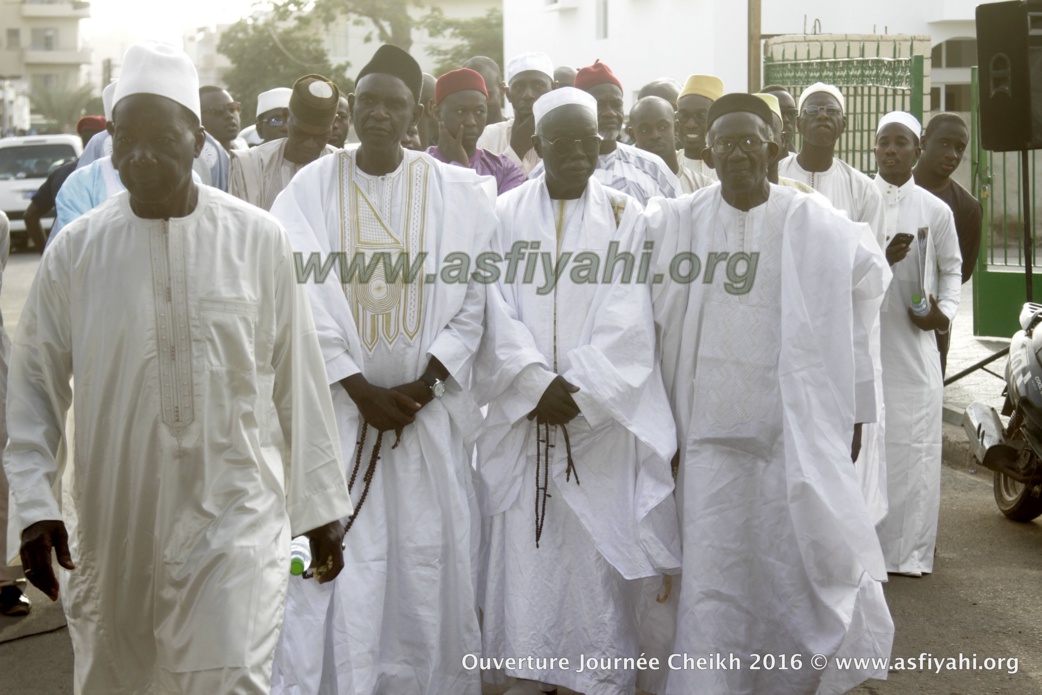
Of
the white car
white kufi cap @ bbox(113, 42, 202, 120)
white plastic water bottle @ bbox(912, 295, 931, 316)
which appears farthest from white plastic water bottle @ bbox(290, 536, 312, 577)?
the white car

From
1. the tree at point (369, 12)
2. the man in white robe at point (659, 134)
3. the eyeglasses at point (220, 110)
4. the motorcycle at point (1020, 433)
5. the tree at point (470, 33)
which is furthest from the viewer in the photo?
the tree at point (470, 33)

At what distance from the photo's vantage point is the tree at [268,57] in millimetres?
46375

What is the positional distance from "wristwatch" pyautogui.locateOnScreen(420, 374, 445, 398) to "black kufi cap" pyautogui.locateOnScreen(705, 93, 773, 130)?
1454 millimetres

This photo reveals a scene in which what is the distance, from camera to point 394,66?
5.49 meters

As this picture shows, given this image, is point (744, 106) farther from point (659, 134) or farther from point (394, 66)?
point (659, 134)

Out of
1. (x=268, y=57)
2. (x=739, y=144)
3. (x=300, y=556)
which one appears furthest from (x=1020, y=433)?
(x=268, y=57)

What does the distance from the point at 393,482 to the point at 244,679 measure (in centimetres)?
188

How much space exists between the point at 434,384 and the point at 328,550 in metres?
1.46

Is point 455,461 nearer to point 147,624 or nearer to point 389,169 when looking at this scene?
point 389,169

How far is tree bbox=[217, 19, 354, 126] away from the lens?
4638 centimetres

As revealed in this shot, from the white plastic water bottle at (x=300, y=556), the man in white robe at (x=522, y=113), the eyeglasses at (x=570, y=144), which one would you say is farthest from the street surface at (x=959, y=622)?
the man in white robe at (x=522, y=113)

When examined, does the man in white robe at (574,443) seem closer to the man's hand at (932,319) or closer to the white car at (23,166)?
the man's hand at (932,319)

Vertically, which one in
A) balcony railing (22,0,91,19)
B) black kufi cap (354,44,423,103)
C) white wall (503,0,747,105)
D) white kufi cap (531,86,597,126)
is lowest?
white kufi cap (531,86,597,126)

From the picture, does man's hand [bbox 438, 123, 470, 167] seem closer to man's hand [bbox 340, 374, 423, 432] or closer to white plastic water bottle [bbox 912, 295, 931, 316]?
man's hand [bbox 340, 374, 423, 432]
